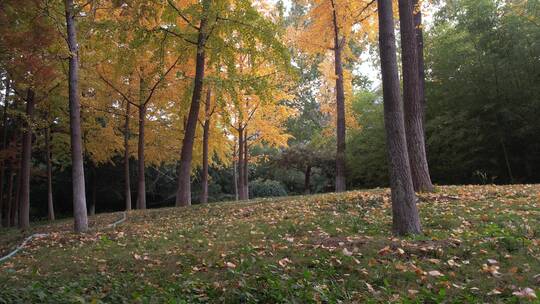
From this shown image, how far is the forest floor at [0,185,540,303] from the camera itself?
3.80 meters

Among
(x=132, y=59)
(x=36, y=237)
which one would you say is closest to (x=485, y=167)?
(x=132, y=59)

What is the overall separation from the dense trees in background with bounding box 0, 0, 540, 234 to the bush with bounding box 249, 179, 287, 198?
632cm

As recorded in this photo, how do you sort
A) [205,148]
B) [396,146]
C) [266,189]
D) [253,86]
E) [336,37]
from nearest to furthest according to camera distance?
[396,146]
[253,86]
[336,37]
[205,148]
[266,189]

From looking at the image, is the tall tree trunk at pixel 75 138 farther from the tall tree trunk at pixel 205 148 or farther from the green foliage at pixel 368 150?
the green foliage at pixel 368 150

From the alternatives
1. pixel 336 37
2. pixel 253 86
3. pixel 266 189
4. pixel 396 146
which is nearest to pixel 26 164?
pixel 253 86

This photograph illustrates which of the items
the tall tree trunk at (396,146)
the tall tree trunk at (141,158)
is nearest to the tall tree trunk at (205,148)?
the tall tree trunk at (141,158)

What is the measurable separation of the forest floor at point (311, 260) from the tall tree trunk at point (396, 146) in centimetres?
29

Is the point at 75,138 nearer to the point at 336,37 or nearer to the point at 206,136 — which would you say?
the point at 206,136

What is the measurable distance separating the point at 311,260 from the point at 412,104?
517 cm

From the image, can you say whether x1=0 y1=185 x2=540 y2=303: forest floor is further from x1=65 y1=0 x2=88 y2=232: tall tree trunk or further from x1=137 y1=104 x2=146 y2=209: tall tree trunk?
x1=137 y1=104 x2=146 y2=209: tall tree trunk

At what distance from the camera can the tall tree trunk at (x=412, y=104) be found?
8.73 metres

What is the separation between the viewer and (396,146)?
5.76m

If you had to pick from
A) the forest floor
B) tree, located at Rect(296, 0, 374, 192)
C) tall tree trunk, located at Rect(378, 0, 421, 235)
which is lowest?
the forest floor

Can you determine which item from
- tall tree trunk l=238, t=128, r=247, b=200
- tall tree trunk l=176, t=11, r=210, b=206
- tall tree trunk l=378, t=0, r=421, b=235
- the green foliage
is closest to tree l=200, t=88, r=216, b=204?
tall tree trunk l=238, t=128, r=247, b=200
